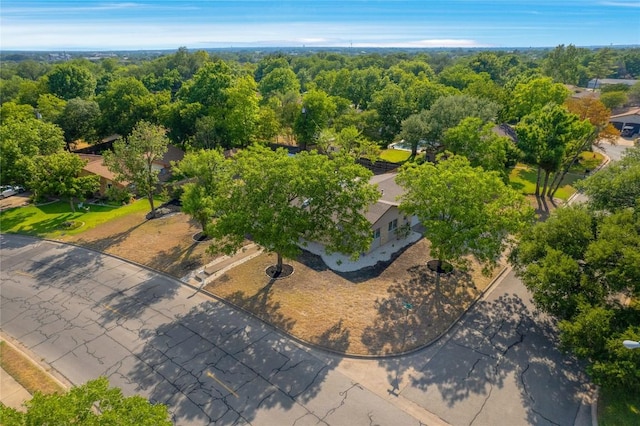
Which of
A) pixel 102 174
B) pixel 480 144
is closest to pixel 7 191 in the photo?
pixel 102 174

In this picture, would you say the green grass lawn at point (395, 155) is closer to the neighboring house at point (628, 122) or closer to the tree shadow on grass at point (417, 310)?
the tree shadow on grass at point (417, 310)

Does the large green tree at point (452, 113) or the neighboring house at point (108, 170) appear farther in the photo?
the large green tree at point (452, 113)

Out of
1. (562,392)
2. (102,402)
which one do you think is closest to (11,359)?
(102,402)

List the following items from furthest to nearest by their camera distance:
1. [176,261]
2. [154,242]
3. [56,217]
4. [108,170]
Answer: [108,170] < [56,217] < [154,242] < [176,261]

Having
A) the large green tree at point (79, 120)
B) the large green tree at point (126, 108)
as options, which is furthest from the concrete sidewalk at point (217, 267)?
the large green tree at point (79, 120)

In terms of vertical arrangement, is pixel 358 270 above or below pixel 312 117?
below

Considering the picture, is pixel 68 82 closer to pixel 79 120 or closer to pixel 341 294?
pixel 79 120
